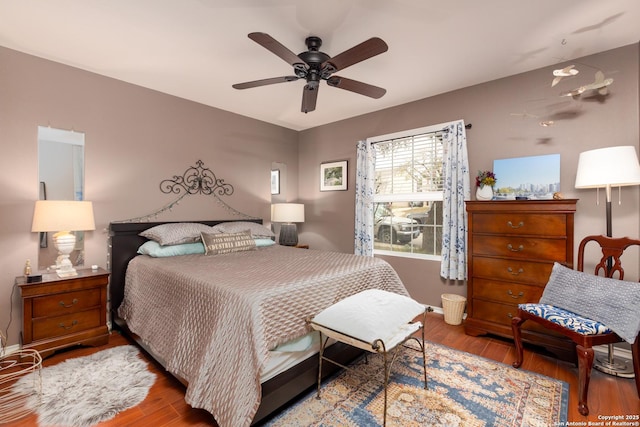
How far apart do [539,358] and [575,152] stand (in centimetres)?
195

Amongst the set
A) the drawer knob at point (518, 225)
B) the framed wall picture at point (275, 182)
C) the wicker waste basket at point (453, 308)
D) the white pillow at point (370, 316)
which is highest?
the framed wall picture at point (275, 182)

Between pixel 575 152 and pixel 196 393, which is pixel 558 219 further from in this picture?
pixel 196 393

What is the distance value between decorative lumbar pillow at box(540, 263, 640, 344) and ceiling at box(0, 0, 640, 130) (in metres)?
1.94

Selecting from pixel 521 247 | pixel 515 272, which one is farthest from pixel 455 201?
pixel 515 272

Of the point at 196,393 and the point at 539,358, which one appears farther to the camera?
the point at 539,358

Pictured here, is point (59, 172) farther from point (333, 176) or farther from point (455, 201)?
point (455, 201)

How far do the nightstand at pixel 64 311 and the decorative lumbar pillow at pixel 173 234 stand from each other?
0.55 metres

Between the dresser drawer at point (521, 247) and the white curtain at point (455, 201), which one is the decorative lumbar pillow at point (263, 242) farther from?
the dresser drawer at point (521, 247)

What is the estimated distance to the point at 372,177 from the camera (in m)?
4.25

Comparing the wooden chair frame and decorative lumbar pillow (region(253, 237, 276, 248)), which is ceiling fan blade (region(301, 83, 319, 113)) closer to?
decorative lumbar pillow (region(253, 237, 276, 248))

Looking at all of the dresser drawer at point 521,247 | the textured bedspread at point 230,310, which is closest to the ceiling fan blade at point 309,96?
the textured bedspread at point 230,310

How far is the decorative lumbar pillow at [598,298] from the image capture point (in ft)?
6.12

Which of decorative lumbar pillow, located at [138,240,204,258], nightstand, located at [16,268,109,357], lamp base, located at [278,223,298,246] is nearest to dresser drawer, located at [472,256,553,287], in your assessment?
lamp base, located at [278,223,298,246]

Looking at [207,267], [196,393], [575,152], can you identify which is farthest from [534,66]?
[196,393]
